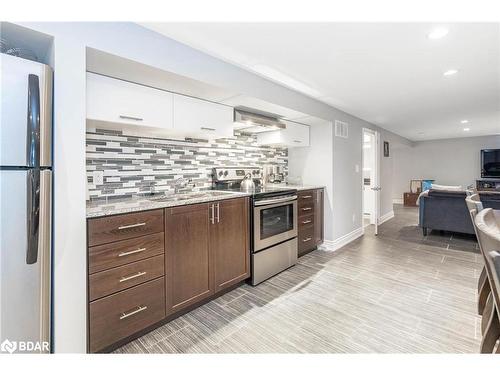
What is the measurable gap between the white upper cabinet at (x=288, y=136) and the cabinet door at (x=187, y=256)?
1.62 meters

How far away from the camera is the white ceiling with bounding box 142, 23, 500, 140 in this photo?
1.71 m

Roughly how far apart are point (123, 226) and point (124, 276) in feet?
1.10

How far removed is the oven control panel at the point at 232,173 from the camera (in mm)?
3021

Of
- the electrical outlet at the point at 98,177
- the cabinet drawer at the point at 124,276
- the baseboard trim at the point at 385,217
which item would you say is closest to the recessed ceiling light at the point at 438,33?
the cabinet drawer at the point at 124,276

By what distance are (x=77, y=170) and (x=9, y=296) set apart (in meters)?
0.67

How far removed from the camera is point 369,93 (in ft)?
10.1

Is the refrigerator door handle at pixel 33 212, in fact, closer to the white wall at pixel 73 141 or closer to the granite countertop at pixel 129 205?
the white wall at pixel 73 141

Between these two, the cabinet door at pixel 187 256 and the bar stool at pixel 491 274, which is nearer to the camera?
the bar stool at pixel 491 274

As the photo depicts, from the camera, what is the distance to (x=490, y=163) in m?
7.35

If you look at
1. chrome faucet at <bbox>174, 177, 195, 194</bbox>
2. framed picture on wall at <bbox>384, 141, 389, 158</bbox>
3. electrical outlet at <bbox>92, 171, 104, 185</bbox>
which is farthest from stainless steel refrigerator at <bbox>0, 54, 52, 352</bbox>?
framed picture on wall at <bbox>384, 141, 389, 158</bbox>

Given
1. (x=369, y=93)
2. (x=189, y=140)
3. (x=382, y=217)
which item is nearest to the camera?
(x=189, y=140)

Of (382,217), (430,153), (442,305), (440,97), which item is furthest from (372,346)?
(430,153)

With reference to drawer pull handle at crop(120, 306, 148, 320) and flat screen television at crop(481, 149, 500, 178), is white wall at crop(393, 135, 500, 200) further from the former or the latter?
drawer pull handle at crop(120, 306, 148, 320)

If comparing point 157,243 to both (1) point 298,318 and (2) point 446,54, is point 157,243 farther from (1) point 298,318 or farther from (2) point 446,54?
(2) point 446,54
